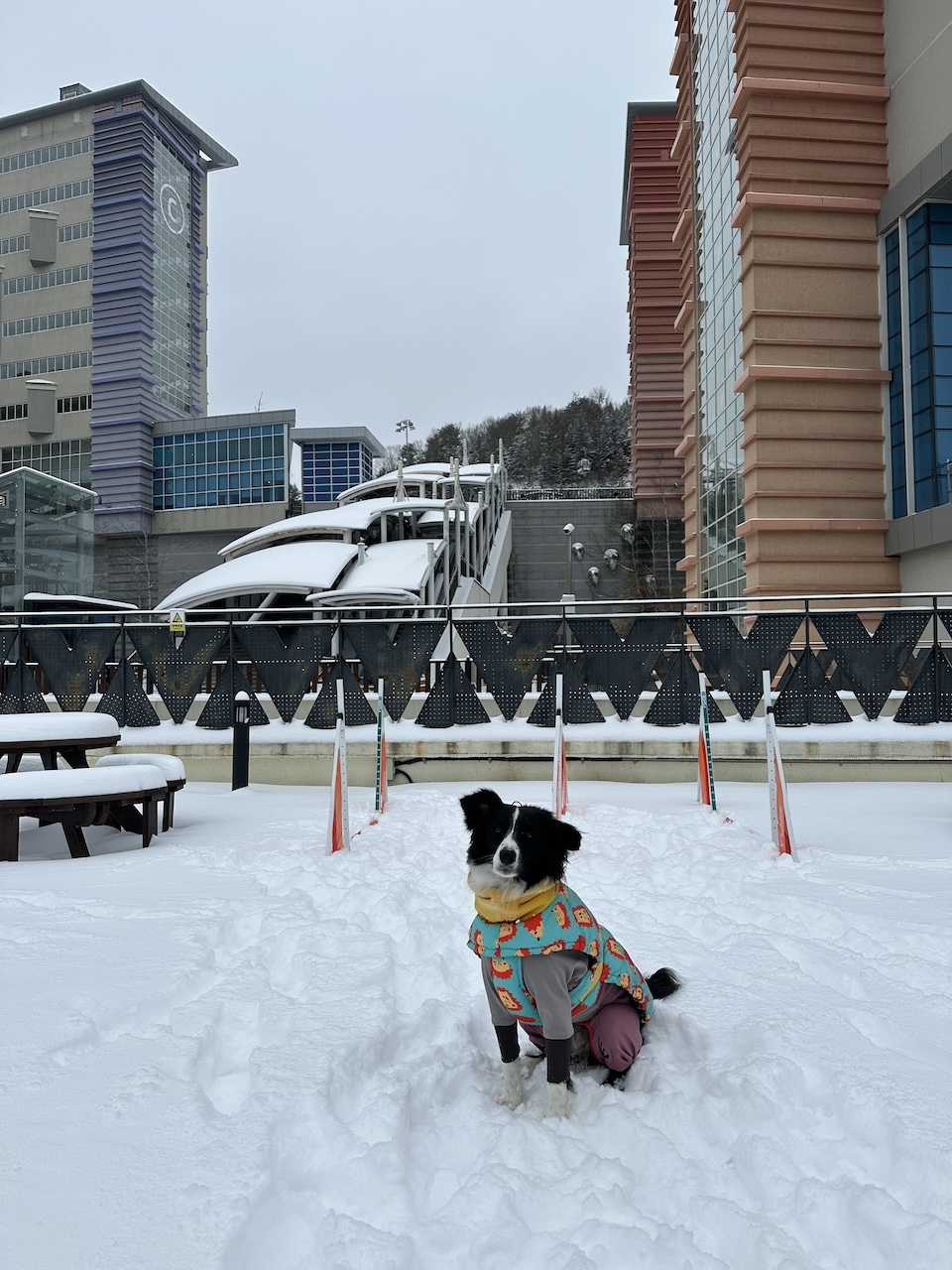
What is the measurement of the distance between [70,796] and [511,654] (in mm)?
7186

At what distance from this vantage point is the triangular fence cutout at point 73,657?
1440 centimetres

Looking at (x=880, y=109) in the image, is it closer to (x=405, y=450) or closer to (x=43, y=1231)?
(x=43, y=1231)

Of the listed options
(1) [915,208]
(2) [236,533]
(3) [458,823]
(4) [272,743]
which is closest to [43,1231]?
(3) [458,823]

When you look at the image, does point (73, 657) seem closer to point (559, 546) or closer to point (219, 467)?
point (559, 546)

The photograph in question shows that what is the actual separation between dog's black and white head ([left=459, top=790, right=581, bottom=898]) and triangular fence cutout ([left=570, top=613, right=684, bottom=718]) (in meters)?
9.99

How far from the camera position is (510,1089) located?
135 inches

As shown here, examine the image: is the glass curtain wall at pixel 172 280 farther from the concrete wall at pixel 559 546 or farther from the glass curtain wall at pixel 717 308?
the glass curtain wall at pixel 717 308

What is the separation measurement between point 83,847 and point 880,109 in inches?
743

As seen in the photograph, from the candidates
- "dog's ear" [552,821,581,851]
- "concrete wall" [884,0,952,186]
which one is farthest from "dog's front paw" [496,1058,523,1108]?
"concrete wall" [884,0,952,186]

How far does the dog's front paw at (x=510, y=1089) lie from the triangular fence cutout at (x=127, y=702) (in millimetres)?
11596

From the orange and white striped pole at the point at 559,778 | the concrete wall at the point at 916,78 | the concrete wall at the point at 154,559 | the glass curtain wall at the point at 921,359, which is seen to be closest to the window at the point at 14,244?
the concrete wall at the point at 154,559

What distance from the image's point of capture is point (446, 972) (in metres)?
4.89

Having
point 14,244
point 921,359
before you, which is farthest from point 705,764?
point 14,244

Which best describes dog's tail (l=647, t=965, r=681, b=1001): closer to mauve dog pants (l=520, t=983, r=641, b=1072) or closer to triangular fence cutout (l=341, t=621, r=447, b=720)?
mauve dog pants (l=520, t=983, r=641, b=1072)
